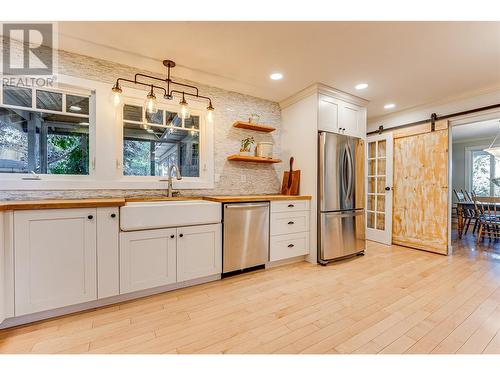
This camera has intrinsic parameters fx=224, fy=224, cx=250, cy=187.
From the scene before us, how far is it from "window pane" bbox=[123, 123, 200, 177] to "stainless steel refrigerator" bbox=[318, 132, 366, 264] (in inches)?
67.1

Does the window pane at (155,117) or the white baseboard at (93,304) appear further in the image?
the window pane at (155,117)

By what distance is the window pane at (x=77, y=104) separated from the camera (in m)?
2.33

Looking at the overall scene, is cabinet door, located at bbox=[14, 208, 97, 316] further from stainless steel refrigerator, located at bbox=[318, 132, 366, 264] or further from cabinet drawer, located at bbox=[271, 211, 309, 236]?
stainless steel refrigerator, located at bbox=[318, 132, 366, 264]

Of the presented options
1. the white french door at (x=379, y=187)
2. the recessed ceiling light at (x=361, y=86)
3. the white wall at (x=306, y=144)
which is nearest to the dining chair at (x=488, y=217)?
the white french door at (x=379, y=187)

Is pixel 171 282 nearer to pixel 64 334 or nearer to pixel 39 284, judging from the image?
pixel 64 334

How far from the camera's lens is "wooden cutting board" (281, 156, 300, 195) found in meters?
3.24

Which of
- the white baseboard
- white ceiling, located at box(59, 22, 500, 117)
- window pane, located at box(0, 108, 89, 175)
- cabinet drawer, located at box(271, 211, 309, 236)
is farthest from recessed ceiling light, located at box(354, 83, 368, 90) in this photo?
window pane, located at box(0, 108, 89, 175)

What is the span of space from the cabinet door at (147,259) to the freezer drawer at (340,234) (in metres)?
1.89

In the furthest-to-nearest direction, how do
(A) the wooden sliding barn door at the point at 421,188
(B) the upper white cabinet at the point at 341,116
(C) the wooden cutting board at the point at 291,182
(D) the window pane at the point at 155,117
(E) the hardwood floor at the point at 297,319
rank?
(A) the wooden sliding barn door at the point at 421,188 < (C) the wooden cutting board at the point at 291,182 < (B) the upper white cabinet at the point at 341,116 < (D) the window pane at the point at 155,117 < (E) the hardwood floor at the point at 297,319

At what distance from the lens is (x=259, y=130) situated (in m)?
3.34

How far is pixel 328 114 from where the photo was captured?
308 cm

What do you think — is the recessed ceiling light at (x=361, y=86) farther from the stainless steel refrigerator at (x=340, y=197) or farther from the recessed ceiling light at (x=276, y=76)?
the recessed ceiling light at (x=276, y=76)

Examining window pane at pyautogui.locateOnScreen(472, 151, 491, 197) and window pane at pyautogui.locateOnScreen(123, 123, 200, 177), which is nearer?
window pane at pyautogui.locateOnScreen(123, 123, 200, 177)
